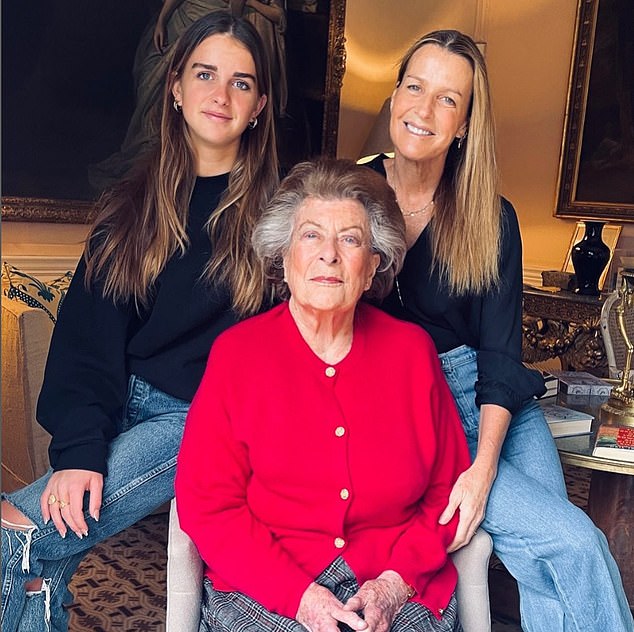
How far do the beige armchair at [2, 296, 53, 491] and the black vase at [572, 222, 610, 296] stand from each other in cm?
300

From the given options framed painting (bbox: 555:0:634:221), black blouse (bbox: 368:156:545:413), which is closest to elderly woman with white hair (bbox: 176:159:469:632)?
black blouse (bbox: 368:156:545:413)

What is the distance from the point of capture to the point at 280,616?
1468mm

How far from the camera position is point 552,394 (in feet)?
8.64

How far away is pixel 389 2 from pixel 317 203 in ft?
12.7

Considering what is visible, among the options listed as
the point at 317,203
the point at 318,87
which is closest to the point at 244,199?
the point at 317,203

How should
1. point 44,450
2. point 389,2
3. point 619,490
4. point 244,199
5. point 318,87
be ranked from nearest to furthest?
point 244,199 < point 619,490 < point 44,450 < point 318,87 < point 389,2

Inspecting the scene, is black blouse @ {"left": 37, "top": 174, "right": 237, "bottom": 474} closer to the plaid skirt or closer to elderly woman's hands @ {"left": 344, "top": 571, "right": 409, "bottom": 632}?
the plaid skirt

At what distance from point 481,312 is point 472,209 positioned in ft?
0.83

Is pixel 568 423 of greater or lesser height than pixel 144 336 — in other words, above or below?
below

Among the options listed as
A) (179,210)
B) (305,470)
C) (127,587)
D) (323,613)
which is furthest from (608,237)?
(323,613)

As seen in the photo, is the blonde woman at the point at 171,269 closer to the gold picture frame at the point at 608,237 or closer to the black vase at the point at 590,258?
the black vase at the point at 590,258

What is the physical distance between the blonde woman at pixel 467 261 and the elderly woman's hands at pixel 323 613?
45 centimetres

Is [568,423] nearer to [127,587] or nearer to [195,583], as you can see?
[195,583]

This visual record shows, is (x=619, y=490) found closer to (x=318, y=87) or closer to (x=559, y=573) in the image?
(x=559, y=573)
